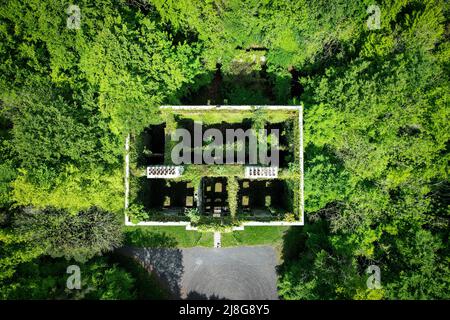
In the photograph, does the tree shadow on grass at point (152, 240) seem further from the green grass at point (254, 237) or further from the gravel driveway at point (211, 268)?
the green grass at point (254, 237)

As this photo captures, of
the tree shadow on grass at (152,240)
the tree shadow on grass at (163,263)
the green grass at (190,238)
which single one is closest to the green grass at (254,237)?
the green grass at (190,238)

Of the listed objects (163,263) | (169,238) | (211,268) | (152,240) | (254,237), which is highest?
(254,237)

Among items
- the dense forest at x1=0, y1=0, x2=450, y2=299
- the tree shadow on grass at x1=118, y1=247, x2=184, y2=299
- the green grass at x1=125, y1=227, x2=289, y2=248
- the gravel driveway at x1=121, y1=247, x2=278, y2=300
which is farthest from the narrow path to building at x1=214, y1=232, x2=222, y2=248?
the dense forest at x1=0, y1=0, x2=450, y2=299

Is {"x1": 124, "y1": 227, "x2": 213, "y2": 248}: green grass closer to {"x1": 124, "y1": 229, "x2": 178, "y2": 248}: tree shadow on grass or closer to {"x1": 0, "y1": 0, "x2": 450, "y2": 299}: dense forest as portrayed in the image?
{"x1": 124, "y1": 229, "x2": 178, "y2": 248}: tree shadow on grass

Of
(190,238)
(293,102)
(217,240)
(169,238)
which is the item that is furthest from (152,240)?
(293,102)

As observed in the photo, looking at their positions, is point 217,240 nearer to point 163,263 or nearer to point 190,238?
point 190,238

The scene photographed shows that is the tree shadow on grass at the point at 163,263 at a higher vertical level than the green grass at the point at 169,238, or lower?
lower

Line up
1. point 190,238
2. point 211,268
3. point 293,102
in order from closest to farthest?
point 293,102, point 190,238, point 211,268
